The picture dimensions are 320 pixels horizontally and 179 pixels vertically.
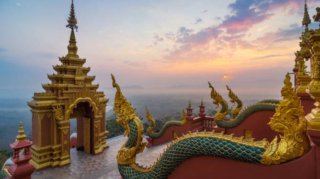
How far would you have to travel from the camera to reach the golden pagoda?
12.4 m

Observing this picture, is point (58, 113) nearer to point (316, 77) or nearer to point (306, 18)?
point (316, 77)

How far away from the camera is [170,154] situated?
4.20 m

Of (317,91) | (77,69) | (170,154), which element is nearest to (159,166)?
(170,154)

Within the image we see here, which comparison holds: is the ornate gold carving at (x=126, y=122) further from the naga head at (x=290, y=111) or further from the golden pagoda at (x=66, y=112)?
the golden pagoda at (x=66, y=112)

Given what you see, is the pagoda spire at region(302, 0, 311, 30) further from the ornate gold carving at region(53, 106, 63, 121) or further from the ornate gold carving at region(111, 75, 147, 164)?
the ornate gold carving at region(53, 106, 63, 121)

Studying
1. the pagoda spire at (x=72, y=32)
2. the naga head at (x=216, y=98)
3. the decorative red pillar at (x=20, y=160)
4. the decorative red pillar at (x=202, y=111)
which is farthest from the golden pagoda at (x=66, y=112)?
the naga head at (x=216, y=98)

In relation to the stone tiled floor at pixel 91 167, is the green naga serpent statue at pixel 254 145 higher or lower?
higher

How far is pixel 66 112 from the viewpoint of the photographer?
1312 cm

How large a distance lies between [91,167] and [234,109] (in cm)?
833

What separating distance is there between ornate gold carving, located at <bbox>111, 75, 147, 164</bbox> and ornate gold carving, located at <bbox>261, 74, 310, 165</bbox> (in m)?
3.17

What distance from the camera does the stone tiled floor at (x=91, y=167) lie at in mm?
10757

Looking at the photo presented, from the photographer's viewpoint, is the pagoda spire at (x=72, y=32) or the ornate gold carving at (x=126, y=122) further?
the pagoda spire at (x=72, y=32)

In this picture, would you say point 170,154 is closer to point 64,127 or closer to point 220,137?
point 220,137

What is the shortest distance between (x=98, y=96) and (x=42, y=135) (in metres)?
4.31
